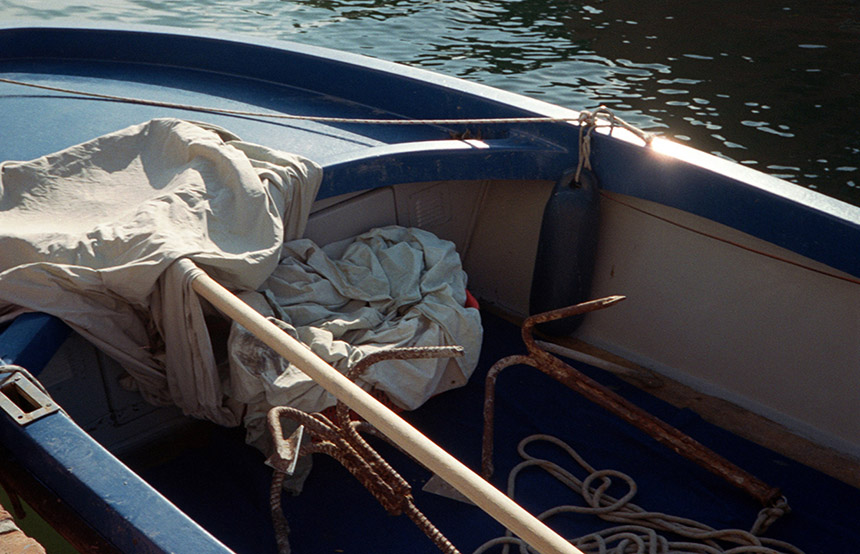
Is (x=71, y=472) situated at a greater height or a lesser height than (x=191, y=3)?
greater

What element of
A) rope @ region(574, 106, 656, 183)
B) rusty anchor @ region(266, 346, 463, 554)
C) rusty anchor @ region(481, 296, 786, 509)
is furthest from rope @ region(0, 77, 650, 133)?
rusty anchor @ region(266, 346, 463, 554)

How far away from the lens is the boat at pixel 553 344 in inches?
85.0

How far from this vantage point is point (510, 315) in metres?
3.07

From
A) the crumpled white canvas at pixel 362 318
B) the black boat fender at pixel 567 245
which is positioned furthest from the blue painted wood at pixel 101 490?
the black boat fender at pixel 567 245

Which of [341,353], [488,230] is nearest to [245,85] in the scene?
[488,230]

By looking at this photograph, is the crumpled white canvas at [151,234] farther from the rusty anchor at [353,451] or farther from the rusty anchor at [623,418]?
the rusty anchor at [623,418]

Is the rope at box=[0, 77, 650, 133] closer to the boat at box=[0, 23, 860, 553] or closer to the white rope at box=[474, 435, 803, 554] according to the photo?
the boat at box=[0, 23, 860, 553]

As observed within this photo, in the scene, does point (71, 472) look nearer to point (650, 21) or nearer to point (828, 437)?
point (828, 437)

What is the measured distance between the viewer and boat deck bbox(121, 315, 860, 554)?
2.15 m

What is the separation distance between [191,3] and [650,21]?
6013mm

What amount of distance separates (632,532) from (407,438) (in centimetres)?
103

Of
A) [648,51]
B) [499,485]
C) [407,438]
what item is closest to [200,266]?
[407,438]

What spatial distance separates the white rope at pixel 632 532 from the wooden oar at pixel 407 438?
646 mm

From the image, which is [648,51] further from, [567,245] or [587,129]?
[567,245]
